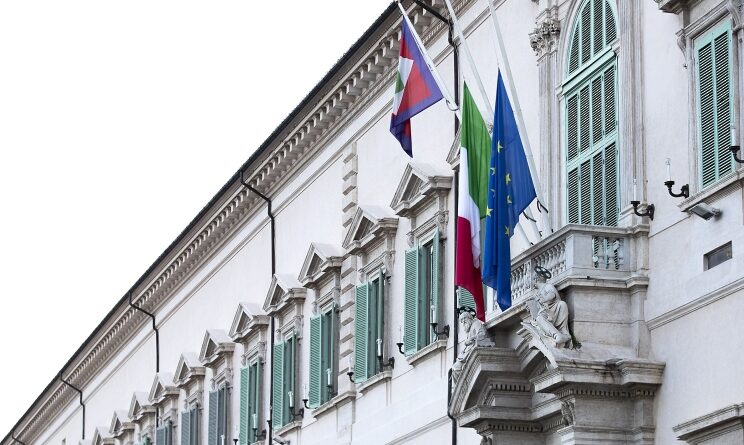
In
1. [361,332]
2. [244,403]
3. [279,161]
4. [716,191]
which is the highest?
[279,161]

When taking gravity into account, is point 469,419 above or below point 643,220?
below

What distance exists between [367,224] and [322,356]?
9.15 feet

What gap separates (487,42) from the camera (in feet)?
82.6

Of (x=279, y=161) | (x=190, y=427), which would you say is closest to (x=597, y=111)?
(x=279, y=161)

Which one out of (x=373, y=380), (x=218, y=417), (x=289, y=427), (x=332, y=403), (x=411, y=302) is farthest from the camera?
(x=218, y=417)

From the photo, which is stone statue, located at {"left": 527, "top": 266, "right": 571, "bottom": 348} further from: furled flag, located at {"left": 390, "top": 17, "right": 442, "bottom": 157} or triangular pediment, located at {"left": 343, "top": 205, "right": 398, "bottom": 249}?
triangular pediment, located at {"left": 343, "top": 205, "right": 398, "bottom": 249}

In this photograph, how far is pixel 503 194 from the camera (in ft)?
69.7

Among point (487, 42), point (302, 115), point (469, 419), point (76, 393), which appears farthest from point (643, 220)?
point (76, 393)

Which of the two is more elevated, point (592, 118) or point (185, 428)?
point (185, 428)

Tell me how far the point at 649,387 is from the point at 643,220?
1.79m

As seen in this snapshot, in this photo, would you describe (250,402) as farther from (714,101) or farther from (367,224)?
(714,101)

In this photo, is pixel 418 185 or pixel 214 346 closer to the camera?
pixel 418 185

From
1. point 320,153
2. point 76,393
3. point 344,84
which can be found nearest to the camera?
point 344,84

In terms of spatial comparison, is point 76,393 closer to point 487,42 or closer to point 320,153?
point 320,153
